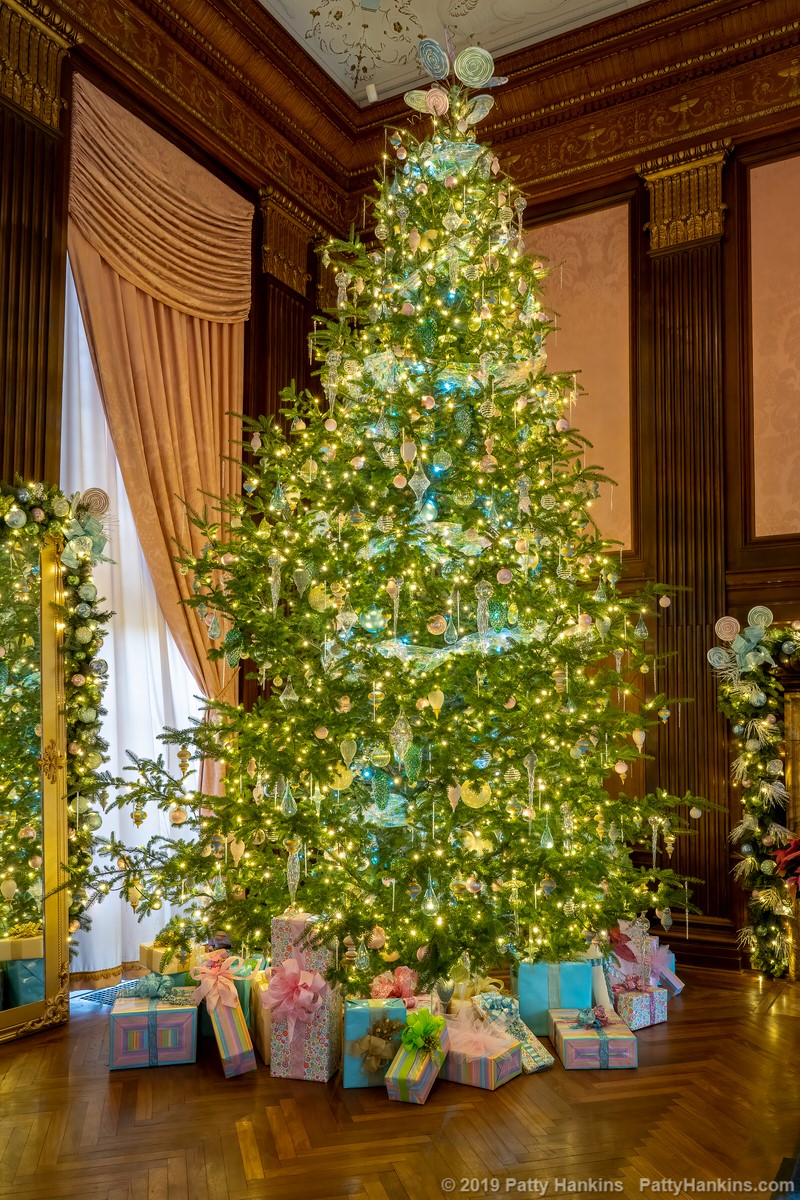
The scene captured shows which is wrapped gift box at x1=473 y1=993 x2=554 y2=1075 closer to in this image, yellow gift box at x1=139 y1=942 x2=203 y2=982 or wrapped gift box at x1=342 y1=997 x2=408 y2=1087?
wrapped gift box at x1=342 y1=997 x2=408 y2=1087

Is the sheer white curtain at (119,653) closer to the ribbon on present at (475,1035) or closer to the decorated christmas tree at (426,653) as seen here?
the decorated christmas tree at (426,653)

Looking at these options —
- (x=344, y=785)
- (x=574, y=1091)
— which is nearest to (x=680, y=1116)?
(x=574, y=1091)

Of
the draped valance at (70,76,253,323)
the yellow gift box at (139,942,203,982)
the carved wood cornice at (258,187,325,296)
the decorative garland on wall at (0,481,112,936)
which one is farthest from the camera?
the carved wood cornice at (258,187,325,296)

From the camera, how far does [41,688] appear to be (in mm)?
4492

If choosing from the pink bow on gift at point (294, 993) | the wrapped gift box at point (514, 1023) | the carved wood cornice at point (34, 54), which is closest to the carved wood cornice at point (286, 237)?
the carved wood cornice at point (34, 54)

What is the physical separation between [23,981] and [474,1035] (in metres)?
2.06

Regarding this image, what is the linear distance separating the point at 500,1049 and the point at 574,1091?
310mm

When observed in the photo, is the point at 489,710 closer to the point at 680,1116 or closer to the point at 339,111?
the point at 680,1116

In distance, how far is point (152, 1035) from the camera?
3.82 metres

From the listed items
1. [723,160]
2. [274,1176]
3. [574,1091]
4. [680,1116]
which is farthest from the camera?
[723,160]

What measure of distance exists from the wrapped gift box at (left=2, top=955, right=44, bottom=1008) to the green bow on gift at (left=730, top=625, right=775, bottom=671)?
4.11 metres

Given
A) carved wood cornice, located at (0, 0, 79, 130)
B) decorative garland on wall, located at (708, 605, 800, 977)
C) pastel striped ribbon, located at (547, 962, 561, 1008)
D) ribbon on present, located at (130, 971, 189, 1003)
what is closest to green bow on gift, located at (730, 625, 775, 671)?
decorative garland on wall, located at (708, 605, 800, 977)

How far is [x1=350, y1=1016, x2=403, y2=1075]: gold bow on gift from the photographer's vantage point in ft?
11.7

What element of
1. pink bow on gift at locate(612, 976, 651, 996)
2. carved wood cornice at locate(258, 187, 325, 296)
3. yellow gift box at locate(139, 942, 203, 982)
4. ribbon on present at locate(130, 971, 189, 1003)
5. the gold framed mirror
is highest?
carved wood cornice at locate(258, 187, 325, 296)
